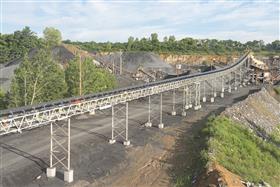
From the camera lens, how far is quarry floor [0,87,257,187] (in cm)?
2861

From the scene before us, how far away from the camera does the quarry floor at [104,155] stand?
28609 mm

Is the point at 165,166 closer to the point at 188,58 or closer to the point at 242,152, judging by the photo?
the point at 242,152

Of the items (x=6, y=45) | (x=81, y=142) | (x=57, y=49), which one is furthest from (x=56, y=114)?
(x=6, y=45)

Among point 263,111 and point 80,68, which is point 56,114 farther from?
point 263,111

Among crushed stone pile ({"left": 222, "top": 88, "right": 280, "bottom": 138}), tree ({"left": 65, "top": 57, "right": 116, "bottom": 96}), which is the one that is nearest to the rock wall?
crushed stone pile ({"left": 222, "top": 88, "right": 280, "bottom": 138})

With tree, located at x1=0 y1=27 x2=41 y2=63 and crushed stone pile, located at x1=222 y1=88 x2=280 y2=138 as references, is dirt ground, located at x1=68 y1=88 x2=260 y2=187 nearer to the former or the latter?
crushed stone pile, located at x1=222 y1=88 x2=280 y2=138

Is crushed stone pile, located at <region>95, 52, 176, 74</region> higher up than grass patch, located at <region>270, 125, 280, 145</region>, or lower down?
higher up

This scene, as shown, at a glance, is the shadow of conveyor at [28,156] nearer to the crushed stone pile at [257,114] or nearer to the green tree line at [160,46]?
the crushed stone pile at [257,114]

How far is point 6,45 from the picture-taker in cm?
13125

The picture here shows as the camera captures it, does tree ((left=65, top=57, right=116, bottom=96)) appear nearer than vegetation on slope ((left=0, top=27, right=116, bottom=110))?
No

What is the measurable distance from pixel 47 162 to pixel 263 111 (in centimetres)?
4019

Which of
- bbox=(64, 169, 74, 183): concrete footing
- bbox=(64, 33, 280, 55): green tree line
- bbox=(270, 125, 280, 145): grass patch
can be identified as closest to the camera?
bbox=(64, 169, 74, 183): concrete footing

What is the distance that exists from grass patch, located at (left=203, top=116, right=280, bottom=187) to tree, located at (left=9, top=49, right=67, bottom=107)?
20.5 m

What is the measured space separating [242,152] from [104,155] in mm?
12063
